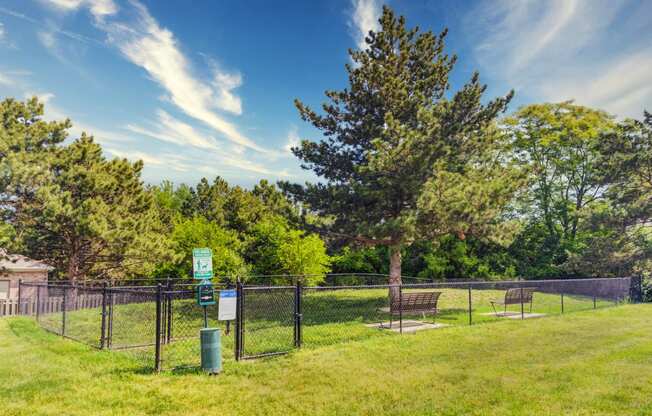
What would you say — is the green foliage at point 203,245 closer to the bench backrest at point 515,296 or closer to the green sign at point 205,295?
the bench backrest at point 515,296

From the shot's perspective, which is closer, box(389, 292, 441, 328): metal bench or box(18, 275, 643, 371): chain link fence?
box(18, 275, 643, 371): chain link fence

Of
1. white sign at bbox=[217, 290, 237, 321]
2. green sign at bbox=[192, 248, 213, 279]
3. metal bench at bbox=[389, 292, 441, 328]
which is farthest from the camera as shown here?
metal bench at bbox=[389, 292, 441, 328]

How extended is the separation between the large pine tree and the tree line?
7cm

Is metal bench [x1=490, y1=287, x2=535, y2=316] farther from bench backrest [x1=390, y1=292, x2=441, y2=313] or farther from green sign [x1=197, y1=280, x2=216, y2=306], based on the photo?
green sign [x1=197, y1=280, x2=216, y2=306]

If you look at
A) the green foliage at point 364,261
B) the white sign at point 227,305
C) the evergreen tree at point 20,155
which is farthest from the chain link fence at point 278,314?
the green foliage at point 364,261

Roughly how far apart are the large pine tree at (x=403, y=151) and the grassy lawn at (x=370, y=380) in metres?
7.61

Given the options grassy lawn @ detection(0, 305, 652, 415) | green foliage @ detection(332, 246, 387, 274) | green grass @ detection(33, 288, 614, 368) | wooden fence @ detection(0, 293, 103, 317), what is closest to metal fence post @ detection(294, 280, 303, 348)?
green grass @ detection(33, 288, 614, 368)

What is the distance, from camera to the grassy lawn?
6.91 meters

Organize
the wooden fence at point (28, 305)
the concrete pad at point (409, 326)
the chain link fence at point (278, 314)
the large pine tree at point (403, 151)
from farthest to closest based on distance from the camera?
the wooden fence at point (28, 305) → the large pine tree at point (403, 151) → the concrete pad at point (409, 326) → the chain link fence at point (278, 314)

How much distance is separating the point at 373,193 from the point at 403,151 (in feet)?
7.17

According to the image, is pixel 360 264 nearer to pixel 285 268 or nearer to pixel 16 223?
pixel 285 268

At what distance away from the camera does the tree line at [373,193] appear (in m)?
19.2

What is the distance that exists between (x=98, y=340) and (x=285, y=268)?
17511 mm

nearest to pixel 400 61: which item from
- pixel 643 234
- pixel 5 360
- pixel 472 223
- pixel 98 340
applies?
pixel 472 223
